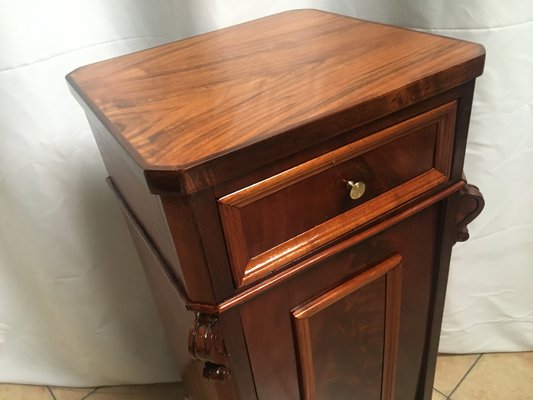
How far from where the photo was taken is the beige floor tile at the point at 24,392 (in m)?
1.27

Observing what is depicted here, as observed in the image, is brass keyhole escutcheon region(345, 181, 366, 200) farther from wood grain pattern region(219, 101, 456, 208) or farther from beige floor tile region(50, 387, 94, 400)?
beige floor tile region(50, 387, 94, 400)

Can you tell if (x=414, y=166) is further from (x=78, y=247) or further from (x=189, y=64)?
(x=78, y=247)

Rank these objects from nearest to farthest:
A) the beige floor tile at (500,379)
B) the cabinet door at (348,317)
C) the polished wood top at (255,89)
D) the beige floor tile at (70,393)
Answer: the polished wood top at (255,89) → the cabinet door at (348,317) → the beige floor tile at (500,379) → the beige floor tile at (70,393)

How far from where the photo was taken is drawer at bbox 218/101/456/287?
19.2 inches

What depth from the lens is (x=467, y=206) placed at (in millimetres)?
683

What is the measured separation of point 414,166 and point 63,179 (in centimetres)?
63

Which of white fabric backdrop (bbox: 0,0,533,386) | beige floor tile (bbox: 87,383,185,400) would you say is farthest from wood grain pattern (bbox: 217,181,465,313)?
beige floor tile (bbox: 87,383,185,400)

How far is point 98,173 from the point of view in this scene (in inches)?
37.2

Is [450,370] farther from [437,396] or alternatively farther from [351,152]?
[351,152]

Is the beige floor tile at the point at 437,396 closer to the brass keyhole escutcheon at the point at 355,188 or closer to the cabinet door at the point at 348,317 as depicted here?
the cabinet door at the point at 348,317

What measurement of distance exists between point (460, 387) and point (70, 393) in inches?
37.9

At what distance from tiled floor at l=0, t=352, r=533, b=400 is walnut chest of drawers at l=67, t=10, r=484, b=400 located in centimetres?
56

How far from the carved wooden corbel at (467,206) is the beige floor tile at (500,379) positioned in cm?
64

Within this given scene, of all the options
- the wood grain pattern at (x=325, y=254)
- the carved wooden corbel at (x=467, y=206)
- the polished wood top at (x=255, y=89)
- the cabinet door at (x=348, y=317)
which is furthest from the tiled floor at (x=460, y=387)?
the polished wood top at (x=255, y=89)
